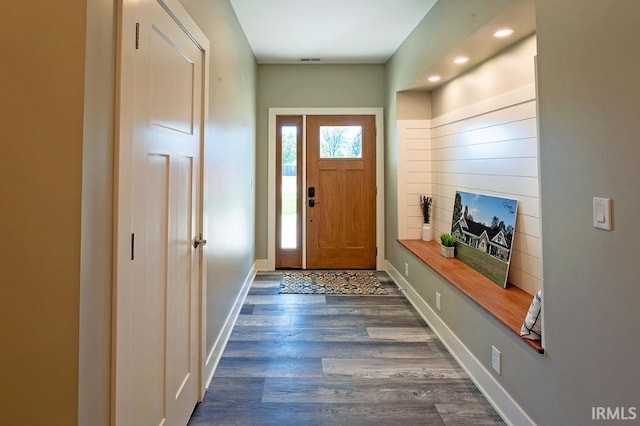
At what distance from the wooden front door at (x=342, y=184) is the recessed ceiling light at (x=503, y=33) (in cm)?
239

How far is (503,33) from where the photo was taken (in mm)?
2135

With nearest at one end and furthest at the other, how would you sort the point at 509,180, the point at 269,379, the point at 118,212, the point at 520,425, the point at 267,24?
the point at 118,212, the point at 520,425, the point at 269,379, the point at 509,180, the point at 267,24

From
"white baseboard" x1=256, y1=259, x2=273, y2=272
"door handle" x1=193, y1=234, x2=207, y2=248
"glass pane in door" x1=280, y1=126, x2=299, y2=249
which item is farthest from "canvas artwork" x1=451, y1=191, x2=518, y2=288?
"white baseboard" x1=256, y1=259, x2=273, y2=272

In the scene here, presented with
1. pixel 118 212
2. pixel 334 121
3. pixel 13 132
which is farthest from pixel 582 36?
pixel 334 121

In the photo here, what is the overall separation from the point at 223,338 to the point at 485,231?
2.15 m

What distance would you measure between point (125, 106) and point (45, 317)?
25.4 inches

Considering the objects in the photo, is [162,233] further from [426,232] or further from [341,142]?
[341,142]

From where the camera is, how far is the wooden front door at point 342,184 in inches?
179

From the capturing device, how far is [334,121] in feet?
14.9

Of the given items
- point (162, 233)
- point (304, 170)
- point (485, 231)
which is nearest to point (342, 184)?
point (304, 170)

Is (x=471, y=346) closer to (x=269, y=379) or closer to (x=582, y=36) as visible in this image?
(x=269, y=379)

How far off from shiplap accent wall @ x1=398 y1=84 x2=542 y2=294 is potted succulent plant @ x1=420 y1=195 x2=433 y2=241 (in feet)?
0.21

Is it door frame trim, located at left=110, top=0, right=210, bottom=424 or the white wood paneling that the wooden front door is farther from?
door frame trim, located at left=110, top=0, right=210, bottom=424

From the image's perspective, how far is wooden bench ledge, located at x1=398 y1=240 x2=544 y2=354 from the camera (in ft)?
5.80
